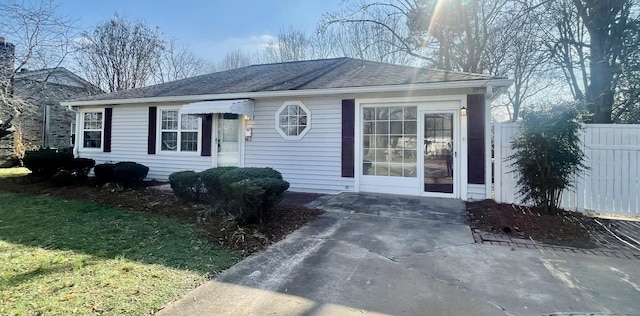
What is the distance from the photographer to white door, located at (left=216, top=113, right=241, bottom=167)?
30.5 ft

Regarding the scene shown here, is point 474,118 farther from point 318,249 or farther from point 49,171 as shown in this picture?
point 49,171

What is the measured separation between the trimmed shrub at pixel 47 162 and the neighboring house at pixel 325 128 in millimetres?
1392

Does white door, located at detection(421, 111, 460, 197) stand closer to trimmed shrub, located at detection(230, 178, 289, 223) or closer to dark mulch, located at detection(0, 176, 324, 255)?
dark mulch, located at detection(0, 176, 324, 255)

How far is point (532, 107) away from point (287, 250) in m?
4.98

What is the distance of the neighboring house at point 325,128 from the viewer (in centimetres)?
702

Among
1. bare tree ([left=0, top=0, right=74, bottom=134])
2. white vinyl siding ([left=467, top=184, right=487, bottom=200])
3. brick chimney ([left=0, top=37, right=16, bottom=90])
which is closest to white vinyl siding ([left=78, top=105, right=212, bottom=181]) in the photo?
bare tree ([left=0, top=0, right=74, bottom=134])

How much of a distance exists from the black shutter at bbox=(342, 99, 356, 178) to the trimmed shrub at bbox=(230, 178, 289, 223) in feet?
9.94

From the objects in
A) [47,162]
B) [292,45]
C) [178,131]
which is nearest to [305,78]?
[178,131]

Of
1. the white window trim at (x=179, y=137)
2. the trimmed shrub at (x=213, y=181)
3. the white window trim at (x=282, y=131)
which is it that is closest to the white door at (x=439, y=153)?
the white window trim at (x=282, y=131)

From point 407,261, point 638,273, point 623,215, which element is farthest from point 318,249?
point 623,215

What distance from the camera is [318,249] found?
412cm

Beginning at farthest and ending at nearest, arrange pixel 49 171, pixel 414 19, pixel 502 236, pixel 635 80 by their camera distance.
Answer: pixel 414 19 → pixel 635 80 → pixel 49 171 → pixel 502 236

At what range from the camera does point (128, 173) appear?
8539 mm

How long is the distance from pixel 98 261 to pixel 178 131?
6.75 m
